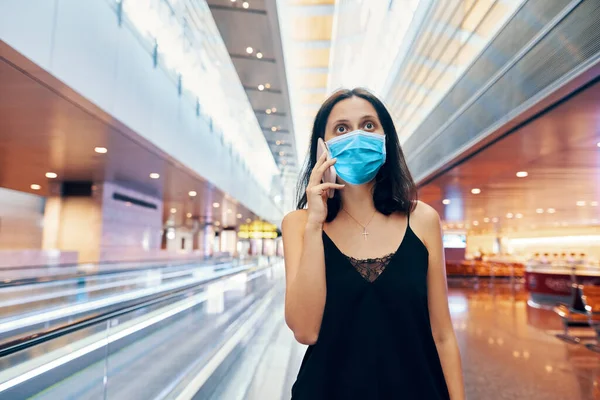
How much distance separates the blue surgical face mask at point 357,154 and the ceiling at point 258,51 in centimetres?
830

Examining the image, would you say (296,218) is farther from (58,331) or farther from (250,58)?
(250,58)

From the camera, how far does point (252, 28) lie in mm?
9836

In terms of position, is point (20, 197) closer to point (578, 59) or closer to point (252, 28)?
point (252, 28)

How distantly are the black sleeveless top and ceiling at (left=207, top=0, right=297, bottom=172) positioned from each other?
8624 mm

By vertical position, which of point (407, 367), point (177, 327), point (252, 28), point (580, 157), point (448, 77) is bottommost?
point (177, 327)

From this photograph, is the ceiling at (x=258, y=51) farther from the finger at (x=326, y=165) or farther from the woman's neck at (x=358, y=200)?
the finger at (x=326, y=165)

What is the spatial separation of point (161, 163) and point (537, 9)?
9.19 meters

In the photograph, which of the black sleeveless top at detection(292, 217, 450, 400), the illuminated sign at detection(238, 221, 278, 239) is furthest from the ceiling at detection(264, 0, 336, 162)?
the illuminated sign at detection(238, 221, 278, 239)

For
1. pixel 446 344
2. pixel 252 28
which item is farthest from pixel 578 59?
pixel 252 28

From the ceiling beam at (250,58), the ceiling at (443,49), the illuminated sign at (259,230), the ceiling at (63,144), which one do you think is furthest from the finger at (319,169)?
the illuminated sign at (259,230)

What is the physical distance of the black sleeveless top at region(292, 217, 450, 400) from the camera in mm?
1067

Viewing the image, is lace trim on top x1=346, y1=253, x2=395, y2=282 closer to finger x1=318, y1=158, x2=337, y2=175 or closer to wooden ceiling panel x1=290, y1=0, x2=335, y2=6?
finger x1=318, y1=158, x2=337, y2=175

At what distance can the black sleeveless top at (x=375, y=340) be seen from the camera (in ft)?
3.50

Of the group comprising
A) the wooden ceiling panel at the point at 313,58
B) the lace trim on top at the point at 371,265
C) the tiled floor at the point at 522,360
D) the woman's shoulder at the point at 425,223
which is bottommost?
the tiled floor at the point at 522,360
